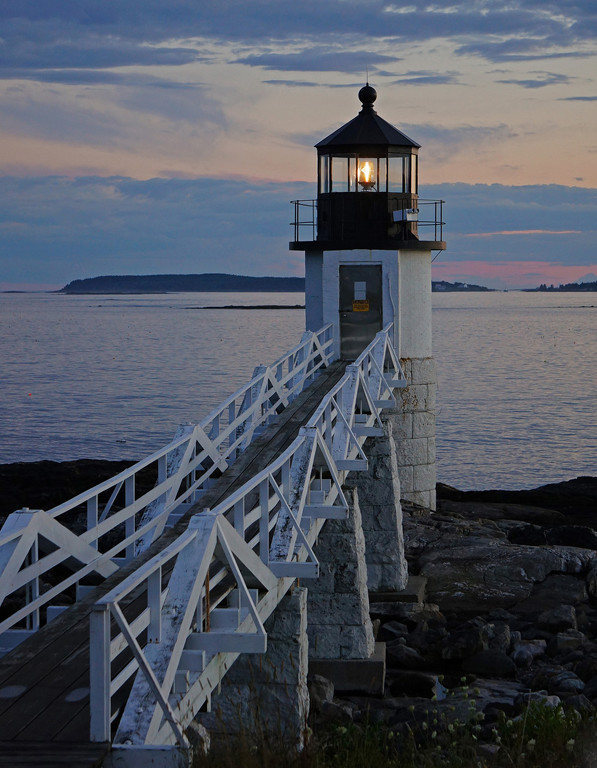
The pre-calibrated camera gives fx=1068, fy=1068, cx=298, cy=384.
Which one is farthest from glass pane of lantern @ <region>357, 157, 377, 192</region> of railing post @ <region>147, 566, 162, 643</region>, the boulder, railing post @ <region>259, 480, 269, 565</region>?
railing post @ <region>147, 566, 162, 643</region>

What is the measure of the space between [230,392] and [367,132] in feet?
109

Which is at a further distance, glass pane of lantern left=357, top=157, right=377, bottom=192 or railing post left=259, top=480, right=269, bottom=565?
glass pane of lantern left=357, top=157, right=377, bottom=192

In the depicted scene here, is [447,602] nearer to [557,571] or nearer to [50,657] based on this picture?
[557,571]

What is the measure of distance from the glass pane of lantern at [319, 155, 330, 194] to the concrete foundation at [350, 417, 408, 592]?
7.63m

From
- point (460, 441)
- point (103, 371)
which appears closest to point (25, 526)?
point (460, 441)

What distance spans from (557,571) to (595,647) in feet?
11.4

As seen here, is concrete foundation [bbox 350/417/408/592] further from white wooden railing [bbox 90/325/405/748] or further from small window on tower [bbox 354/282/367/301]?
white wooden railing [bbox 90/325/405/748]

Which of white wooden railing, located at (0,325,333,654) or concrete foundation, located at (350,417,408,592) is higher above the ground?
white wooden railing, located at (0,325,333,654)

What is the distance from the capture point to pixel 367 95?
2250 cm

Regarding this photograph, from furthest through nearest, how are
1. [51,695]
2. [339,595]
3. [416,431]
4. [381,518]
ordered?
1. [416,431]
2. [381,518]
3. [339,595]
4. [51,695]

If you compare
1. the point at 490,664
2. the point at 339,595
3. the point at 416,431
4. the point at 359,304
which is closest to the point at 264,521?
the point at 339,595

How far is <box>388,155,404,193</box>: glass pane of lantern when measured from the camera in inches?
872

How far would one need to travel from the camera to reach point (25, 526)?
281 inches

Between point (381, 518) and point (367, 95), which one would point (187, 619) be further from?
point (367, 95)
